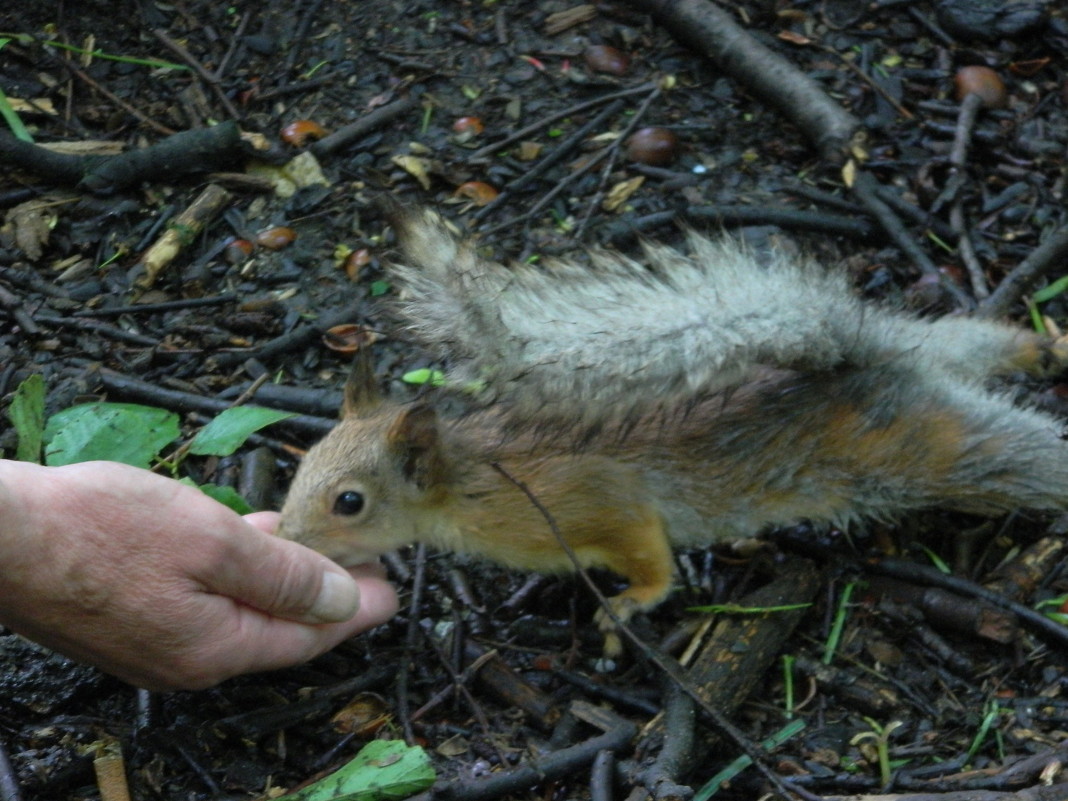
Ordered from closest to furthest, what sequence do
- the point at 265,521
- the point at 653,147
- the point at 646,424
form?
1. the point at 265,521
2. the point at 646,424
3. the point at 653,147

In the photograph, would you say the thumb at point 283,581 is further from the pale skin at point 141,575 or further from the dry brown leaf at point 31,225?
the dry brown leaf at point 31,225

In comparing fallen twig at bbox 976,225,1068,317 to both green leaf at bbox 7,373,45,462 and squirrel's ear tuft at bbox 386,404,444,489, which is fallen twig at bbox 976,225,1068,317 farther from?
green leaf at bbox 7,373,45,462

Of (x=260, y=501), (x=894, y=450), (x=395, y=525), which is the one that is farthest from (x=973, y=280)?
(x=260, y=501)

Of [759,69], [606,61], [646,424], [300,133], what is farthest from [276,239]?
[759,69]

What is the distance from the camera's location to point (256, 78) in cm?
475

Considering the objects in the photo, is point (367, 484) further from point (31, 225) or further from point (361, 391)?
point (31, 225)

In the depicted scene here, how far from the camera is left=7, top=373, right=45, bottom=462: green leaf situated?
3186 mm

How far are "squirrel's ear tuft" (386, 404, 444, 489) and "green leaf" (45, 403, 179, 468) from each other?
639 millimetres

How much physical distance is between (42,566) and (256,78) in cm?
296

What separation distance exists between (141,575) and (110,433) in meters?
0.93

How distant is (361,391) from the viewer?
332 cm

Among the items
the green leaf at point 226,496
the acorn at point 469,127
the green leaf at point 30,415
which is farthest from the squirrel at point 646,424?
the acorn at point 469,127

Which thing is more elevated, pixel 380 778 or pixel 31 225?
pixel 31 225

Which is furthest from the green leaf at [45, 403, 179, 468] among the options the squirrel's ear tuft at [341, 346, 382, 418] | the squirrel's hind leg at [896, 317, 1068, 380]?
the squirrel's hind leg at [896, 317, 1068, 380]
